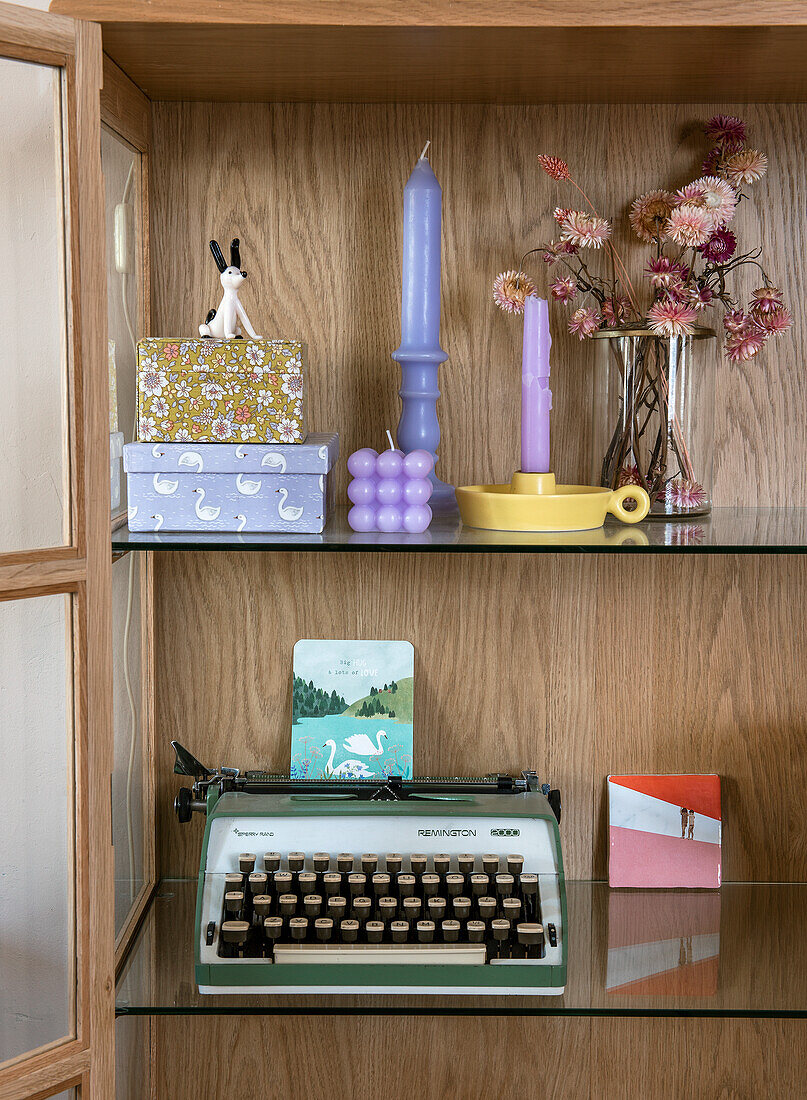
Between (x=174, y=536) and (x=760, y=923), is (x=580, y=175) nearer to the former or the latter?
(x=174, y=536)

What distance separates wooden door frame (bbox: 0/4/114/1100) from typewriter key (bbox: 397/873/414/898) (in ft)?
0.94

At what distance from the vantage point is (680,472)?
1.12 m

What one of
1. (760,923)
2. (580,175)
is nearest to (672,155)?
(580,175)

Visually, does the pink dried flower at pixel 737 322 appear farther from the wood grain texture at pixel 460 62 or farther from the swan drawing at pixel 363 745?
the swan drawing at pixel 363 745

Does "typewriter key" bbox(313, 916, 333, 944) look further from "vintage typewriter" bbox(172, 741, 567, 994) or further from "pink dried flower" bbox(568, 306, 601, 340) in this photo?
"pink dried flower" bbox(568, 306, 601, 340)

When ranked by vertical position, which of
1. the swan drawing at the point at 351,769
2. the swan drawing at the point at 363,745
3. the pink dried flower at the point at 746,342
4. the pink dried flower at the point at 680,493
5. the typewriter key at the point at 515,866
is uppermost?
the pink dried flower at the point at 746,342

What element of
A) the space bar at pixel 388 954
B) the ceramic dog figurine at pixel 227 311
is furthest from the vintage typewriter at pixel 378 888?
the ceramic dog figurine at pixel 227 311

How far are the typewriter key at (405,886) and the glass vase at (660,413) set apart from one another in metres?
0.47

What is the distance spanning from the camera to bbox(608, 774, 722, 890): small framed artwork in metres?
1.24

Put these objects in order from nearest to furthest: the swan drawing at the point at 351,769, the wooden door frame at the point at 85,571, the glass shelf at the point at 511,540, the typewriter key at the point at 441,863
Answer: the wooden door frame at the point at 85,571, the glass shelf at the point at 511,540, the typewriter key at the point at 441,863, the swan drawing at the point at 351,769

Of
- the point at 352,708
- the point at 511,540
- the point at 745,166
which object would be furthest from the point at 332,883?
the point at 745,166

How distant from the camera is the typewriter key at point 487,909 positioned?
1021 millimetres

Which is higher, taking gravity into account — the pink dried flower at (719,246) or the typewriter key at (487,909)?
the pink dried flower at (719,246)

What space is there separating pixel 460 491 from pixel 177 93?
0.55m
